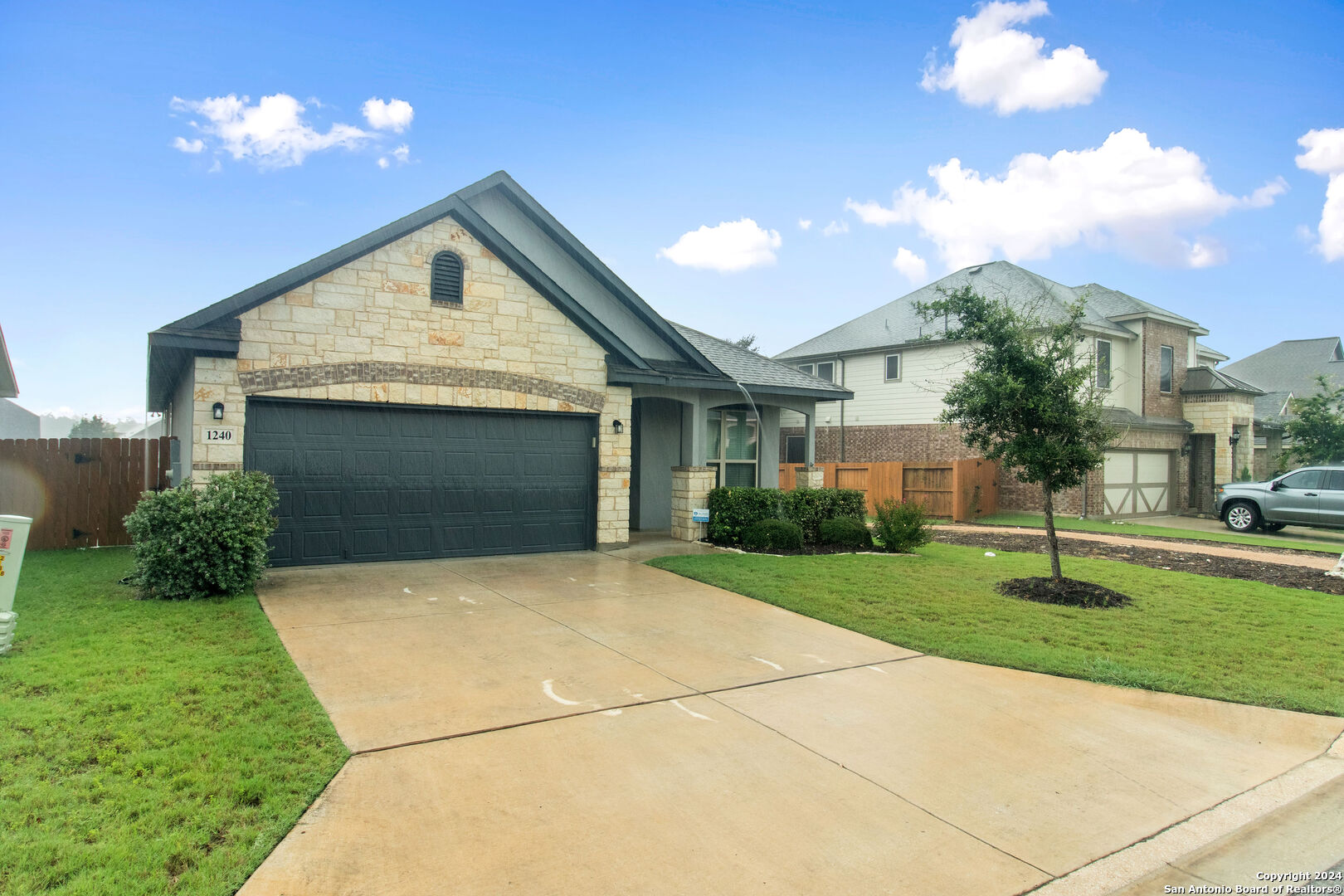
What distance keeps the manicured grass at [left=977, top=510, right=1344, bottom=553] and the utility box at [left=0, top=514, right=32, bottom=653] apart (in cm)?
2032

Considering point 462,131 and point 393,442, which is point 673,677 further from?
point 462,131

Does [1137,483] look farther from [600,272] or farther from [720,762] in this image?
[720,762]

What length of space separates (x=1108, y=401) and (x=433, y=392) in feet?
73.5

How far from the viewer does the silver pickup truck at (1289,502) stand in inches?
717

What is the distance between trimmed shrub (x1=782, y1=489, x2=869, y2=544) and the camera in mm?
13765

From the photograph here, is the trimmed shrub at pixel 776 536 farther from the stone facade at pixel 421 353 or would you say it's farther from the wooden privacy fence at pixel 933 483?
the wooden privacy fence at pixel 933 483

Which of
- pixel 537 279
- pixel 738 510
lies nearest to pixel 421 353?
pixel 537 279

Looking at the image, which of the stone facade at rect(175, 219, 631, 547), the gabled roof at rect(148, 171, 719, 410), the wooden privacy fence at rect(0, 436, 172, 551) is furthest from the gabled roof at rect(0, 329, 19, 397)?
the stone facade at rect(175, 219, 631, 547)

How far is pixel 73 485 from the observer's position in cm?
1252

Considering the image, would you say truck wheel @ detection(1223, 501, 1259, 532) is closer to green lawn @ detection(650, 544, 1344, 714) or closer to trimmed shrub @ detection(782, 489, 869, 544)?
green lawn @ detection(650, 544, 1344, 714)

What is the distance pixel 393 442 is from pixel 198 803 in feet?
25.5

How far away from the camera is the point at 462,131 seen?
1914 centimetres

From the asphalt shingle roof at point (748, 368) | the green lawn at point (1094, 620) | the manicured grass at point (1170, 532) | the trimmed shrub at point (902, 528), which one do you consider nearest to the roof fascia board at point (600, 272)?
the asphalt shingle roof at point (748, 368)

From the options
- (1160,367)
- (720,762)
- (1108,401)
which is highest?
(1160,367)
